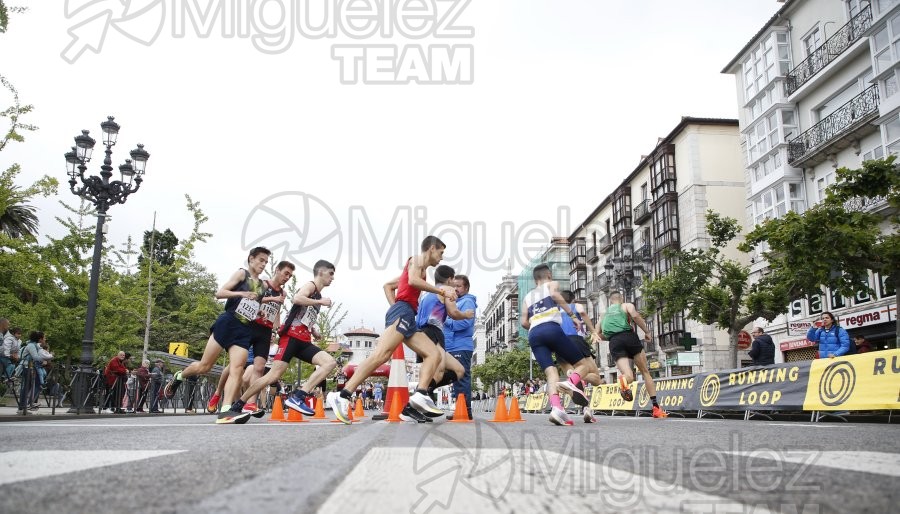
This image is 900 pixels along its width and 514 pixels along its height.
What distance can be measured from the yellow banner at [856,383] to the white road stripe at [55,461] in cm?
894

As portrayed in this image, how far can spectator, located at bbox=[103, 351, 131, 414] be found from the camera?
50.9ft

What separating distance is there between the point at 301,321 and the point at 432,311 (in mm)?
1766

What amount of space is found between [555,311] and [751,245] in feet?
41.1

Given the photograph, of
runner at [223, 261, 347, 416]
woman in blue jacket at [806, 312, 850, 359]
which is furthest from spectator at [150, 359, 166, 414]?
woman in blue jacket at [806, 312, 850, 359]

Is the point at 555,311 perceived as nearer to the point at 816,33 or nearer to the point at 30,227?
the point at 816,33

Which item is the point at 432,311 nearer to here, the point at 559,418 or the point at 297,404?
the point at 297,404

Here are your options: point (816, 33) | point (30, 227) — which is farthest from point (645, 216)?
point (30, 227)

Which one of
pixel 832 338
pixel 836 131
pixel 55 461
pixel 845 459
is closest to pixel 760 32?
pixel 836 131

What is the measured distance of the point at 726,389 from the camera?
12.2 meters

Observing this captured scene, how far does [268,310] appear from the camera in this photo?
26.4ft

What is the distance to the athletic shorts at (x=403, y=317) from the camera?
7.10 metres

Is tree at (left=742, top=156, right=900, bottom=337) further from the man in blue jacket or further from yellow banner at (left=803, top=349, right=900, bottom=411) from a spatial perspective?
the man in blue jacket

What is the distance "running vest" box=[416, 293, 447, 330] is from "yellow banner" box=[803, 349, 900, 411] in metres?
5.92

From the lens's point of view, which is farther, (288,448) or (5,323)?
(5,323)
